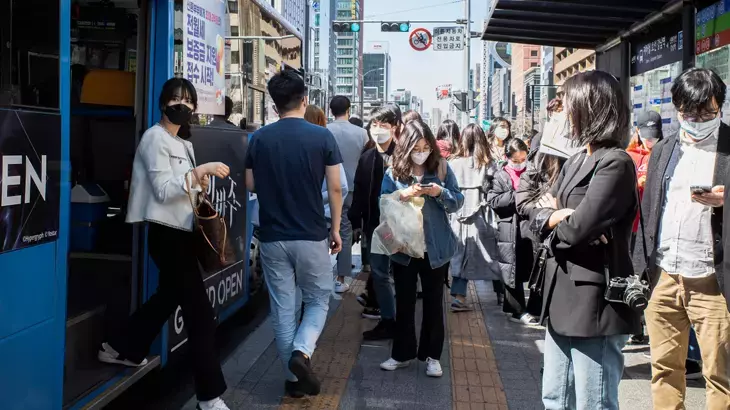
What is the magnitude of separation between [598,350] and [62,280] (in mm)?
2363

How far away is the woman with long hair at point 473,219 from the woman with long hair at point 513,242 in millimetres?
269

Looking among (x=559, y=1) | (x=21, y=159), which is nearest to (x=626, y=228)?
(x=21, y=159)

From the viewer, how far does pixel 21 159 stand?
3029 millimetres

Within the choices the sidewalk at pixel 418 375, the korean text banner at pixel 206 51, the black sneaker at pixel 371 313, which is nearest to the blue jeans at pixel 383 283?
A: the sidewalk at pixel 418 375

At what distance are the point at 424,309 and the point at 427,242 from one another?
0.49m

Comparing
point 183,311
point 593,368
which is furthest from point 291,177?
point 593,368

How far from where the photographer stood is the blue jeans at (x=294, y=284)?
15.5 feet

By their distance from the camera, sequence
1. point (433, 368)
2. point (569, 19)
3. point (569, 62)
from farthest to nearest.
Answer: point (569, 62)
point (569, 19)
point (433, 368)

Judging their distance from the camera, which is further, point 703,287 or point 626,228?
point 703,287

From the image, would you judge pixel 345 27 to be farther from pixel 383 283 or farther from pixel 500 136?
pixel 383 283

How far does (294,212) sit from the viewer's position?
4695 millimetres

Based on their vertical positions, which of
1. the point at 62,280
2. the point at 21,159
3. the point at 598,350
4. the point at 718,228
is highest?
the point at 21,159

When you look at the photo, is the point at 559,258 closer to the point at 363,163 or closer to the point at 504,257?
the point at 363,163

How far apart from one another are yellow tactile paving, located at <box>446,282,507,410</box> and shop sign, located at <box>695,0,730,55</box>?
10.0 ft
